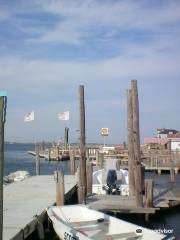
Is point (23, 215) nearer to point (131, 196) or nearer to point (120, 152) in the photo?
point (131, 196)

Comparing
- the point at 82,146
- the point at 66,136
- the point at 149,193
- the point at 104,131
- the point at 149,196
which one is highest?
the point at 104,131

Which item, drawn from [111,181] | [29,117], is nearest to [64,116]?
[29,117]

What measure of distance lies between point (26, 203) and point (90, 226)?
308cm

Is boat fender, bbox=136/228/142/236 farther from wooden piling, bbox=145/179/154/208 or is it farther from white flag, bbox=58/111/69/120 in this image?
white flag, bbox=58/111/69/120

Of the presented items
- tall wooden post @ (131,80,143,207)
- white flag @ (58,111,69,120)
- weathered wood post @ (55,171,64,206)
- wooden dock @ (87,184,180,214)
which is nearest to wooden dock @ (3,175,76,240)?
weathered wood post @ (55,171,64,206)

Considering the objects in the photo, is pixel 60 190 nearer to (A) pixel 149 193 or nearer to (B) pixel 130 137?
(A) pixel 149 193

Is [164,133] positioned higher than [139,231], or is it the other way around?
[164,133]

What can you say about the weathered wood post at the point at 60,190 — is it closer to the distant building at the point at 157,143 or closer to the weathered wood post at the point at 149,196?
the weathered wood post at the point at 149,196

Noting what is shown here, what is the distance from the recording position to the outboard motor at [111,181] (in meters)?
20.8

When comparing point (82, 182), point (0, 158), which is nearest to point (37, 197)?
point (82, 182)

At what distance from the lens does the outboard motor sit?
2077cm

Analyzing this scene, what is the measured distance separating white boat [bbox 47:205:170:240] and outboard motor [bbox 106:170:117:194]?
5.52 metres

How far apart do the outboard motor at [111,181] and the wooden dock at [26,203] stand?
162cm

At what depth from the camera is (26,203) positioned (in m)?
16.2
